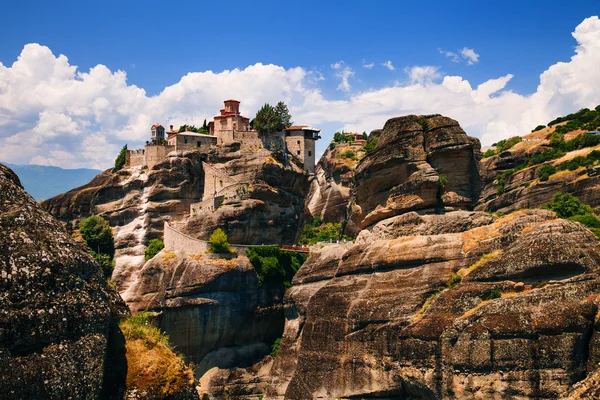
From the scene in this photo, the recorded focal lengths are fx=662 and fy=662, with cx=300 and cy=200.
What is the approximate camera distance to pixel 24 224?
1200cm

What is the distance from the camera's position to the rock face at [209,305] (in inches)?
2443

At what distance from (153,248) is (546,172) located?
50.1 m

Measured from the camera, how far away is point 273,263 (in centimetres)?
Result: 6744

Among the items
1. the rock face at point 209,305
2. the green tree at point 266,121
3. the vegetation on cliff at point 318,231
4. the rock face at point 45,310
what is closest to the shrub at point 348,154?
the vegetation on cliff at point 318,231

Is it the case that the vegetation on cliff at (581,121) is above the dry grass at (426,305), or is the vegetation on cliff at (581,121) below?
above

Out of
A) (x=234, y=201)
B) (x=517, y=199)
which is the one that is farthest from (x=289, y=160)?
(x=517, y=199)

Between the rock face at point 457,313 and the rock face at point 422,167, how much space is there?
2.43 meters

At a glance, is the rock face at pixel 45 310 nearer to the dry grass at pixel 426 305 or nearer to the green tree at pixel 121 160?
the dry grass at pixel 426 305

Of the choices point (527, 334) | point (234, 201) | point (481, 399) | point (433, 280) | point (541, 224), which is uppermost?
point (234, 201)

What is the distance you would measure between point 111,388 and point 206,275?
49972 mm

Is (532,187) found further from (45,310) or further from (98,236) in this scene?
(45,310)

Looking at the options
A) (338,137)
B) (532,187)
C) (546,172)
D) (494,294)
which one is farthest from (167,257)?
(338,137)

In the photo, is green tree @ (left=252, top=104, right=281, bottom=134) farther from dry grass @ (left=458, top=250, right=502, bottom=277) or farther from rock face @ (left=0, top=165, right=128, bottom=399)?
rock face @ (left=0, top=165, right=128, bottom=399)

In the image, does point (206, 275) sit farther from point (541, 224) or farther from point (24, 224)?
point (24, 224)
